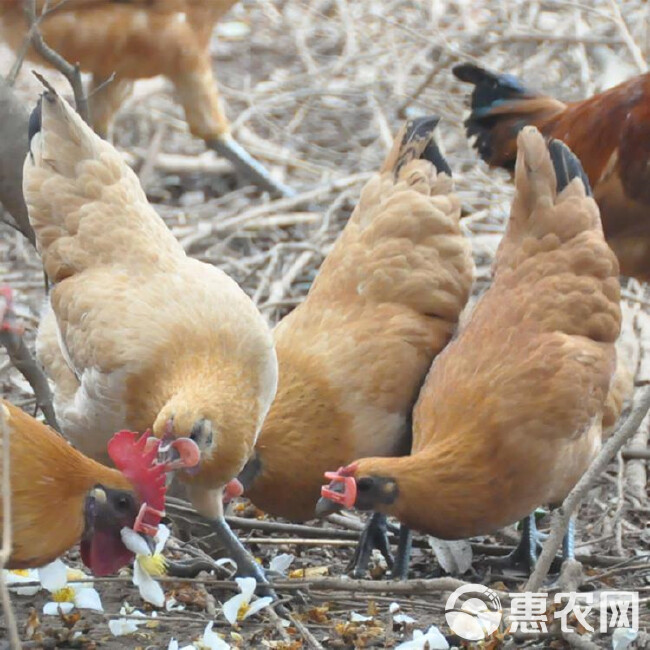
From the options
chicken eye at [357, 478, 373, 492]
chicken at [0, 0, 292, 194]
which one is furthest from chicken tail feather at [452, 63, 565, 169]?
chicken eye at [357, 478, 373, 492]

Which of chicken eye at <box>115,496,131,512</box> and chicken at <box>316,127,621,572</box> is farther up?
chicken at <box>316,127,621,572</box>

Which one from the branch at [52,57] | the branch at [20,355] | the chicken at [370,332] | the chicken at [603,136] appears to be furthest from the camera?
the chicken at [603,136]

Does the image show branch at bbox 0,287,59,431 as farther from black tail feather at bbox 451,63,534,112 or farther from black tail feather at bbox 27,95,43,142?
black tail feather at bbox 451,63,534,112

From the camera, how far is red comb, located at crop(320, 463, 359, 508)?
111 inches

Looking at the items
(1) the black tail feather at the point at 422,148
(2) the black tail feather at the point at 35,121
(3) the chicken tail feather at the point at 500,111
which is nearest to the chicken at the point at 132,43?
(3) the chicken tail feather at the point at 500,111

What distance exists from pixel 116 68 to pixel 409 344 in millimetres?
2554

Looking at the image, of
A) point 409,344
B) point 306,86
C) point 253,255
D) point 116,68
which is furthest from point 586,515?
point 306,86

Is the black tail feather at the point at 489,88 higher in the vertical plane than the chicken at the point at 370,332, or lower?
higher

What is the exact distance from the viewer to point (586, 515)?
384cm

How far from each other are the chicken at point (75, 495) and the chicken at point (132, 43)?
2.69 metres

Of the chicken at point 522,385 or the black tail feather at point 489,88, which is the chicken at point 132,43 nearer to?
the black tail feather at point 489,88

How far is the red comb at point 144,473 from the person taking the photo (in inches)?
106

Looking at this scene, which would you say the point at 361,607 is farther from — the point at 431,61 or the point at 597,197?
the point at 431,61

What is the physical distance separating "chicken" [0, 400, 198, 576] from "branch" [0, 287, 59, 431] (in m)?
0.26
